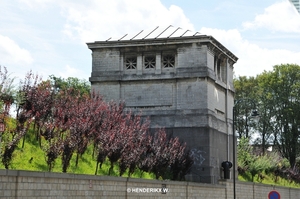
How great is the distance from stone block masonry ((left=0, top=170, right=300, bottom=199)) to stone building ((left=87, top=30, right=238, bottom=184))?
2529mm

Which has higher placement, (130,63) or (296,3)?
(296,3)

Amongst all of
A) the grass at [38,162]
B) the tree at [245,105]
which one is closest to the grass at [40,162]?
the grass at [38,162]

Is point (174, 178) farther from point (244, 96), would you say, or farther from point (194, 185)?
point (244, 96)

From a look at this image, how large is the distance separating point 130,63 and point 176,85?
319 centimetres

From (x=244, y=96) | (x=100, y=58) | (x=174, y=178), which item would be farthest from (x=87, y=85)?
(x=174, y=178)

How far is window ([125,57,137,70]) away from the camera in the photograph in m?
35.7

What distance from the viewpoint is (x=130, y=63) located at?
3569 cm

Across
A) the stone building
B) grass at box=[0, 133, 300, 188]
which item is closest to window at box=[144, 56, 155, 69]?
the stone building

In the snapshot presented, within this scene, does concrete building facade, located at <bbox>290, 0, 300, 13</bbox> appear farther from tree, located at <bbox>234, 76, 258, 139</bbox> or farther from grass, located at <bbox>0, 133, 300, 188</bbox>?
grass, located at <bbox>0, 133, 300, 188</bbox>

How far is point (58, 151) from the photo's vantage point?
69.5 feet

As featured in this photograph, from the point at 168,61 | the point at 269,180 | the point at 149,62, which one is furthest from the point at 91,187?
the point at 269,180

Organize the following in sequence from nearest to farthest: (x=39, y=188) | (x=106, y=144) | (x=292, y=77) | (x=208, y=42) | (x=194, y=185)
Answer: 1. (x=39, y=188)
2. (x=106, y=144)
3. (x=194, y=185)
4. (x=208, y=42)
5. (x=292, y=77)

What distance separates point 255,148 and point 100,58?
38536 millimetres

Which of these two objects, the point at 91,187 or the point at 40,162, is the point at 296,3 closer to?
the point at 40,162
